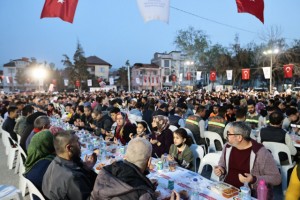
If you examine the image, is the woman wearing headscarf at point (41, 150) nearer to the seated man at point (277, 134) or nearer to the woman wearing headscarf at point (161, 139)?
the woman wearing headscarf at point (161, 139)

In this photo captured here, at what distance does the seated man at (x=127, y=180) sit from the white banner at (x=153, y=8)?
3.78 meters

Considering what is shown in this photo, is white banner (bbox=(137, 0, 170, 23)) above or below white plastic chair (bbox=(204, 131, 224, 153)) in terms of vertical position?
above

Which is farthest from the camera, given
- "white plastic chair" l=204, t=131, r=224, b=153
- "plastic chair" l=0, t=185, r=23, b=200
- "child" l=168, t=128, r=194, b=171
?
"white plastic chair" l=204, t=131, r=224, b=153

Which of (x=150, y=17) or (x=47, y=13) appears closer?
(x=150, y=17)

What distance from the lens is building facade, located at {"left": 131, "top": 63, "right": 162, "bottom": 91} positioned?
6056cm

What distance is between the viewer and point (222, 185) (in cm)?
288

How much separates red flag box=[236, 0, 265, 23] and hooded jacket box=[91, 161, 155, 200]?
519cm

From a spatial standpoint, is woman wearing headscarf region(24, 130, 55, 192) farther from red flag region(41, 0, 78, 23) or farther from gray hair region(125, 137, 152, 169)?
red flag region(41, 0, 78, 23)

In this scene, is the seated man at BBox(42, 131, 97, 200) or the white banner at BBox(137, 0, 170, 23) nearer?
the seated man at BBox(42, 131, 97, 200)

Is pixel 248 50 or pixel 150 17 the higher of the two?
pixel 248 50

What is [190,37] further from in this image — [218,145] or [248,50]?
[218,145]

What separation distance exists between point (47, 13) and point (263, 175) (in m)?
5.71

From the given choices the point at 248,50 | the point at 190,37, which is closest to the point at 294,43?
the point at 248,50

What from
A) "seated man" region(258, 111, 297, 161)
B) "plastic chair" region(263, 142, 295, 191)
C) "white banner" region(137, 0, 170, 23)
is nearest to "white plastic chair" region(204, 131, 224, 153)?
"seated man" region(258, 111, 297, 161)
